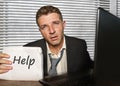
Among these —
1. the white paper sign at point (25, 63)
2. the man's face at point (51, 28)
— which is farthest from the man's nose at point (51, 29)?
the white paper sign at point (25, 63)

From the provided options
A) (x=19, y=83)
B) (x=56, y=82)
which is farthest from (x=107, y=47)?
(x=19, y=83)

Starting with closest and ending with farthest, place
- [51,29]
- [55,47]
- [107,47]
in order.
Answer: [107,47] < [51,29] < [55,47]

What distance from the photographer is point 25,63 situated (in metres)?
0.82

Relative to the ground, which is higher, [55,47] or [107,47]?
[107,47]

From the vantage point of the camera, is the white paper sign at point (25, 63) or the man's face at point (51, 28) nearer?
Answer: the white paper sign at point (25, 63)

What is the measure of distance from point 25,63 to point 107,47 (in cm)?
35

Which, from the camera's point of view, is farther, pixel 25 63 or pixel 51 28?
pixel 51 28

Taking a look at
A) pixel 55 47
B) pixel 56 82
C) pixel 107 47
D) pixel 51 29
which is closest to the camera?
pixel 107 47

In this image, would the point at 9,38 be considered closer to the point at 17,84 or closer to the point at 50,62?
the point at 50,62

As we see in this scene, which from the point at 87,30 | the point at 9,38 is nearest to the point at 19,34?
the point at 9,38

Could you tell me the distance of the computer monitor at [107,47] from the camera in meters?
0.54

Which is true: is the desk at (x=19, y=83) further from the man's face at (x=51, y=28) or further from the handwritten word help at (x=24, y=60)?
the man's face at (x=51, y=28)

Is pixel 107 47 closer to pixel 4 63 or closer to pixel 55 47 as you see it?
pixel 4 63

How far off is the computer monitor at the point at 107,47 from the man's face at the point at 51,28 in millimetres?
707
